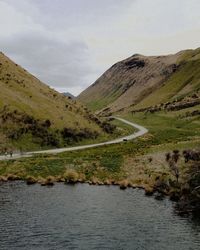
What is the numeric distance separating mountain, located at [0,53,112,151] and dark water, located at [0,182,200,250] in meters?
55.6

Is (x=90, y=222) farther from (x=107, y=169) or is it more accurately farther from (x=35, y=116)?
(x=35, y=116)

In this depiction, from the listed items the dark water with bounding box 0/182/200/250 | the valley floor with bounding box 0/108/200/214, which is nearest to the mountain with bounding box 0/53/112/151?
the valley floor with bounding box 0/108/200/214

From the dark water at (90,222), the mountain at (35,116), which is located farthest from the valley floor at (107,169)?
the mountain at (35,116)

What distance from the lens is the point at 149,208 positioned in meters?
70.0

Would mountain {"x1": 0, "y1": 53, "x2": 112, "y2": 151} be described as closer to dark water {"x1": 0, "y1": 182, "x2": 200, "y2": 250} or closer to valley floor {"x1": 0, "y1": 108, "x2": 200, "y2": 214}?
valley floor {"x1": 0, "y1": 108, "x2": 200, "y2": 214}

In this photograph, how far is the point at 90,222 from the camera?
62156 millimetres

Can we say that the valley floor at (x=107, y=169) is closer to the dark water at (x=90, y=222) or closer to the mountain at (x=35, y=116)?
the dark water at (x=90, y=222)

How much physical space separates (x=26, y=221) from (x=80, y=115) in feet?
373

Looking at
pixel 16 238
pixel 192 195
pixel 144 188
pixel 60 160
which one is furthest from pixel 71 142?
pixel 16 238

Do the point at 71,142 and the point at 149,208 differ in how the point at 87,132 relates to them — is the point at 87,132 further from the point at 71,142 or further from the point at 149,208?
the point at 149,208

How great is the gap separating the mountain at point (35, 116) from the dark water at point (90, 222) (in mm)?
55617

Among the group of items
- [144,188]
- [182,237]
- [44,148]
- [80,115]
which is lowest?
[182,237]

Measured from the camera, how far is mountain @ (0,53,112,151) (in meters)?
138

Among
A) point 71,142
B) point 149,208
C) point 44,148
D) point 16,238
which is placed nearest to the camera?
point 16,238
